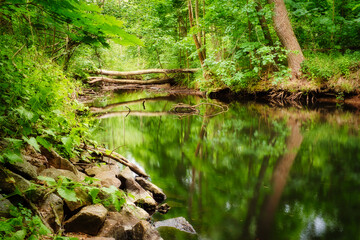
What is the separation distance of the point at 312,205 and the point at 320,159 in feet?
7.14

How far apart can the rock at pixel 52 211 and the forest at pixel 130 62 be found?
4 cm

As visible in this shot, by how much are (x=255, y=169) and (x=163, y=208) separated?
2297mm

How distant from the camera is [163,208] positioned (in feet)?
11.7

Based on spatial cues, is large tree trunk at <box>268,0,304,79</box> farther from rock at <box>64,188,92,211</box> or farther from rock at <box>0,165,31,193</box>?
rock at <box>0,165,31,193</box>

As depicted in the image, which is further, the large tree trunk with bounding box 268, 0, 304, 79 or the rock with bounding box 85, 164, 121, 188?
the large tree trunk with bounding box 268, 0, 304, 79

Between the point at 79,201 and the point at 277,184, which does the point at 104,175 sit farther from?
the point at 277,184

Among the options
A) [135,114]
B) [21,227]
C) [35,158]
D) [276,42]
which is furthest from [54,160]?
[276,42]

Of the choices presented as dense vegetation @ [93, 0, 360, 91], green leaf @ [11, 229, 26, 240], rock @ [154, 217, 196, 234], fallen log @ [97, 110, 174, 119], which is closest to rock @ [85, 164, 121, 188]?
rock @ [154, 217, 196, 234]

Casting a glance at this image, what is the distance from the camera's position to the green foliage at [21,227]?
4.73ft

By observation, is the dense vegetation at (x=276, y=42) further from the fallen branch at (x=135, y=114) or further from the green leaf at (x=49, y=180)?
the green leaf at (x=49, y=180)

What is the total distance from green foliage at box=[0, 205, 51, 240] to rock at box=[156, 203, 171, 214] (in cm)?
198

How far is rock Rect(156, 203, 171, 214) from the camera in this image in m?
3.51

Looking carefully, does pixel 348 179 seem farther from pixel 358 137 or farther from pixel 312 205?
pixel 358 137

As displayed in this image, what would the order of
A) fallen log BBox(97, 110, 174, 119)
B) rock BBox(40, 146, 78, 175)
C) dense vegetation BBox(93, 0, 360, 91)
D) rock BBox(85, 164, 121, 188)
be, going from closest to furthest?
1. rock BBox(40, 146, 78, 175)
2. rock BBox(85, 164, 121, 188)
3. fallen log BBox(97, 110, 174, 119)
4. dense vegetation BBox(93, 0, 360, 91)
